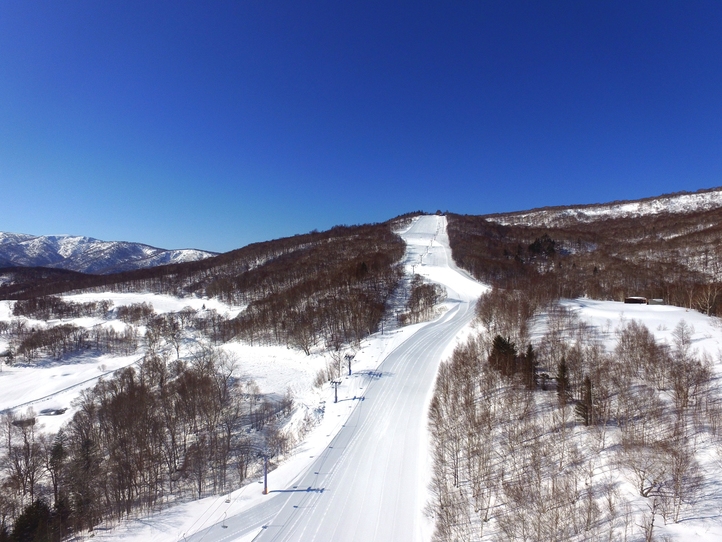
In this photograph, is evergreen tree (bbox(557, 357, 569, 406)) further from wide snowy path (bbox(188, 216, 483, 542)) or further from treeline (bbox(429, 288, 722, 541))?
wide snowy path (bbox(188, 216, 483, 542))

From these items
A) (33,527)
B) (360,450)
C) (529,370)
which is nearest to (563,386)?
(529,370)

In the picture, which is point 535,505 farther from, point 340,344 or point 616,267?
point 616,267

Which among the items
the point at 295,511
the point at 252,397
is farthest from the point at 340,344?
the point at 295,511

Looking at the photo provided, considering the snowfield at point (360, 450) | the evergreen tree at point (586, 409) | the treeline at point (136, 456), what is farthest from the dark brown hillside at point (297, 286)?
the evergreen tree at point (586, 409)

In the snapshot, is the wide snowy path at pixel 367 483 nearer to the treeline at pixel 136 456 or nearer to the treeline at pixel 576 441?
the treeline at pixel 576 441

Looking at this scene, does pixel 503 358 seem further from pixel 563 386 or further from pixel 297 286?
pixel 297 286

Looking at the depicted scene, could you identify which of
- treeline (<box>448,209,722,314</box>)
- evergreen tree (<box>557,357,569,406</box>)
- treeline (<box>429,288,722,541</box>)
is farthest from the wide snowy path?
treeline (<box>448,209,722,314</box>)
